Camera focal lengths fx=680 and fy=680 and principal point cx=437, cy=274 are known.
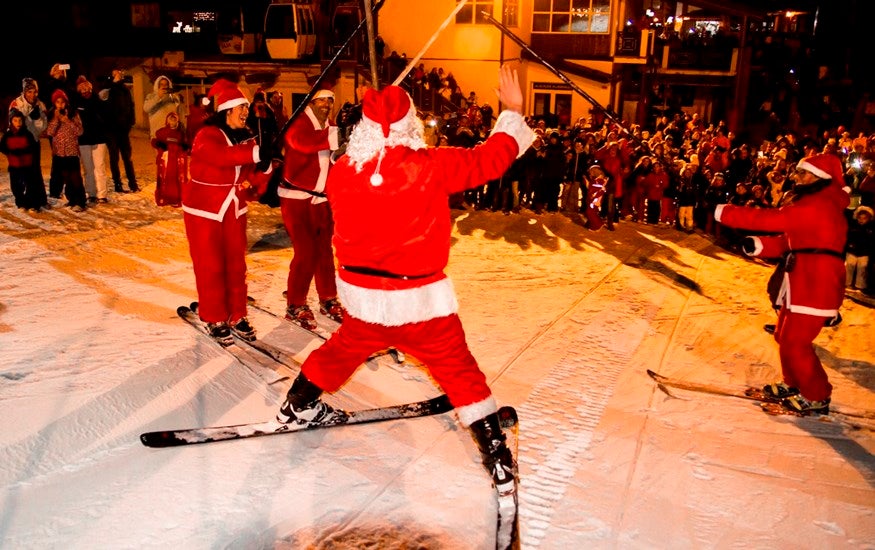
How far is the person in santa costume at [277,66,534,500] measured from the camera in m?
3.15

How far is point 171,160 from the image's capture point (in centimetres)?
990

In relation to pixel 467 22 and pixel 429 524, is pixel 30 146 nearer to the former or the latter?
pixel 429 524

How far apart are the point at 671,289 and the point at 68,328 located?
19.0 feet

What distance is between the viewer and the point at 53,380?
4.29m

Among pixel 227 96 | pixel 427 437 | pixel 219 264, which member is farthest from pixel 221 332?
pixel 427 437

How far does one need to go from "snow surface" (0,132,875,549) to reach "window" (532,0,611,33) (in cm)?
1894

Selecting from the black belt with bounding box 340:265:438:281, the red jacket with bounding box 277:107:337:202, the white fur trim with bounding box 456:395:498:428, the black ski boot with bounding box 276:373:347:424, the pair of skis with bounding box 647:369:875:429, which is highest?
the red jacket with bounding box 277:107:337:202

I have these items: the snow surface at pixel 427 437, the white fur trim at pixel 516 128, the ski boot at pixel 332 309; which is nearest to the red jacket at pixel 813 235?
the snow surface at pixel 427 437

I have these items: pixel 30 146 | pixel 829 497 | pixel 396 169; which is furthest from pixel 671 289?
pixel 30 146

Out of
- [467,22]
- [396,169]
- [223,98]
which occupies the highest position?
[467,22]

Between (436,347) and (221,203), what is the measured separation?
2379 mm

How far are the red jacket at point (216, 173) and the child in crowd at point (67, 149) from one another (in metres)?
5.82

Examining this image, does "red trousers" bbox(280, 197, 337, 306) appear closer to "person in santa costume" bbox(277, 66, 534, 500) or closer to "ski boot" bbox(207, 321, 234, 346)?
"ski boot" bbox(207, 321, 234, 346)

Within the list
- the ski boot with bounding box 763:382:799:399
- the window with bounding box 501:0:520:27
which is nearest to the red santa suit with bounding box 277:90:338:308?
the ski boot with bounding box 763:382:799:399
